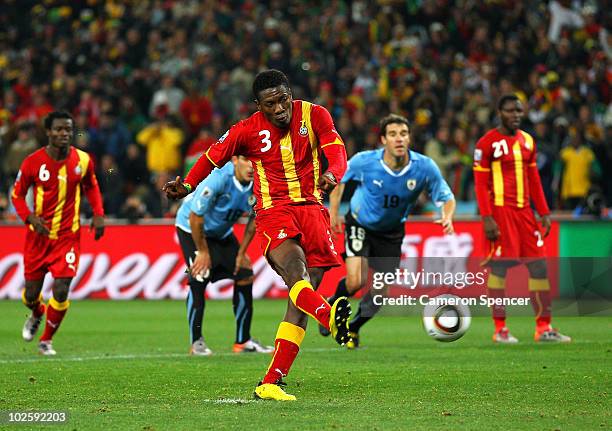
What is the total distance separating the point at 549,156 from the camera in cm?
1912

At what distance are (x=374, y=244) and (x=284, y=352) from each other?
4752 millimetres

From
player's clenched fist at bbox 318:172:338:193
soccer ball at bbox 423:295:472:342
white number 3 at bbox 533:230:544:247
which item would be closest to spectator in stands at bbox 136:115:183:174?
white number 3 at bbox 533:230:544:247

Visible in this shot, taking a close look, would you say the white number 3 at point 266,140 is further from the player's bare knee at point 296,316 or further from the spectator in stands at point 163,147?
the spectator in stands at point 163,147

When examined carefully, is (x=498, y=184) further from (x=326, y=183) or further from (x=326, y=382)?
(x=326, y=183)

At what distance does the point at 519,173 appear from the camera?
13.1 m

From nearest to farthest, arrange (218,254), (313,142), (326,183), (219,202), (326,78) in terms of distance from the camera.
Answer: (326,183) → (313,142) → (219,202) → (218,254) → (326,78)

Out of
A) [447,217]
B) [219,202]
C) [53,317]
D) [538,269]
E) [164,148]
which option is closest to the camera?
[447,217]

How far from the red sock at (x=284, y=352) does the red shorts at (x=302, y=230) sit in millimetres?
567

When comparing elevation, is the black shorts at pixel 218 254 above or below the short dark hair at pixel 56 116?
below

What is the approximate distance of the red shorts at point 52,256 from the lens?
39.4ft

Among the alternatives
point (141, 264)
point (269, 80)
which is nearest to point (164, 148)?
point (141, 264)

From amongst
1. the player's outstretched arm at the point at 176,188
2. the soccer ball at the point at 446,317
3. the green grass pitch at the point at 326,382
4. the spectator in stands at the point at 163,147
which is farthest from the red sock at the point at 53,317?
the spectator in stands at the point at 163,147

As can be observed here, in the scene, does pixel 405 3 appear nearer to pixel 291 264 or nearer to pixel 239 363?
pixel 239 363

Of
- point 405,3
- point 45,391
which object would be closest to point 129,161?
point 405,3
